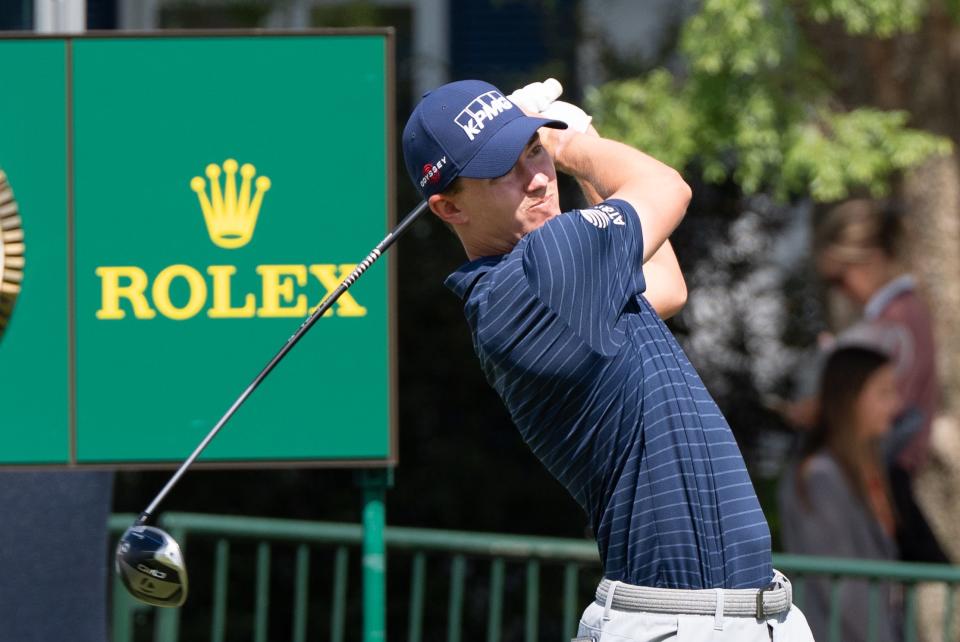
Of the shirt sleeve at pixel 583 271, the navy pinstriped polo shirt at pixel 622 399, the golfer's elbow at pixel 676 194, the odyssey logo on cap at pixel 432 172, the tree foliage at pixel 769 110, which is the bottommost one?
the navy pinstriped polo shirt at pixel 622 399

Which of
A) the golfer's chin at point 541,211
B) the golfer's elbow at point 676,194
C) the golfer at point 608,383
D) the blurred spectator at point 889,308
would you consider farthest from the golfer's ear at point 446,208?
the blurred spectator at point 889,308

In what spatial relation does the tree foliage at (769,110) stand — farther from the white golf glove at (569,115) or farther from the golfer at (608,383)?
the golfer at (608,383)

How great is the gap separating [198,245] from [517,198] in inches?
50.6

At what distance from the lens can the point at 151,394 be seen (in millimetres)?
4324

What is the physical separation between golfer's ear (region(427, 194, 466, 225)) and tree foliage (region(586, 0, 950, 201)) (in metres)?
3.02

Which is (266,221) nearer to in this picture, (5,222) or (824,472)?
(5,222)

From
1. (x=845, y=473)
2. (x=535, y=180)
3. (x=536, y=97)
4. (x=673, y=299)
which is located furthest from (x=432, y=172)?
(x=845, y=473)

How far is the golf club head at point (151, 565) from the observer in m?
3.57

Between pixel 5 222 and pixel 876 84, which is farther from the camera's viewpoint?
pixel 876 84

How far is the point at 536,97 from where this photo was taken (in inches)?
140

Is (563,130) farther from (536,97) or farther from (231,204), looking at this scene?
(231,204)

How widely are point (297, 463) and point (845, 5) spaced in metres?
3.02

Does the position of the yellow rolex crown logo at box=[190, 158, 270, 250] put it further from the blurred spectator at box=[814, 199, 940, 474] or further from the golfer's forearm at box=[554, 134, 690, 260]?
the blurred spectator at box=[814, 199, 940, 474]

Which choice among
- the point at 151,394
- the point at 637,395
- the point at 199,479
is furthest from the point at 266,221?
the point at 199,479
